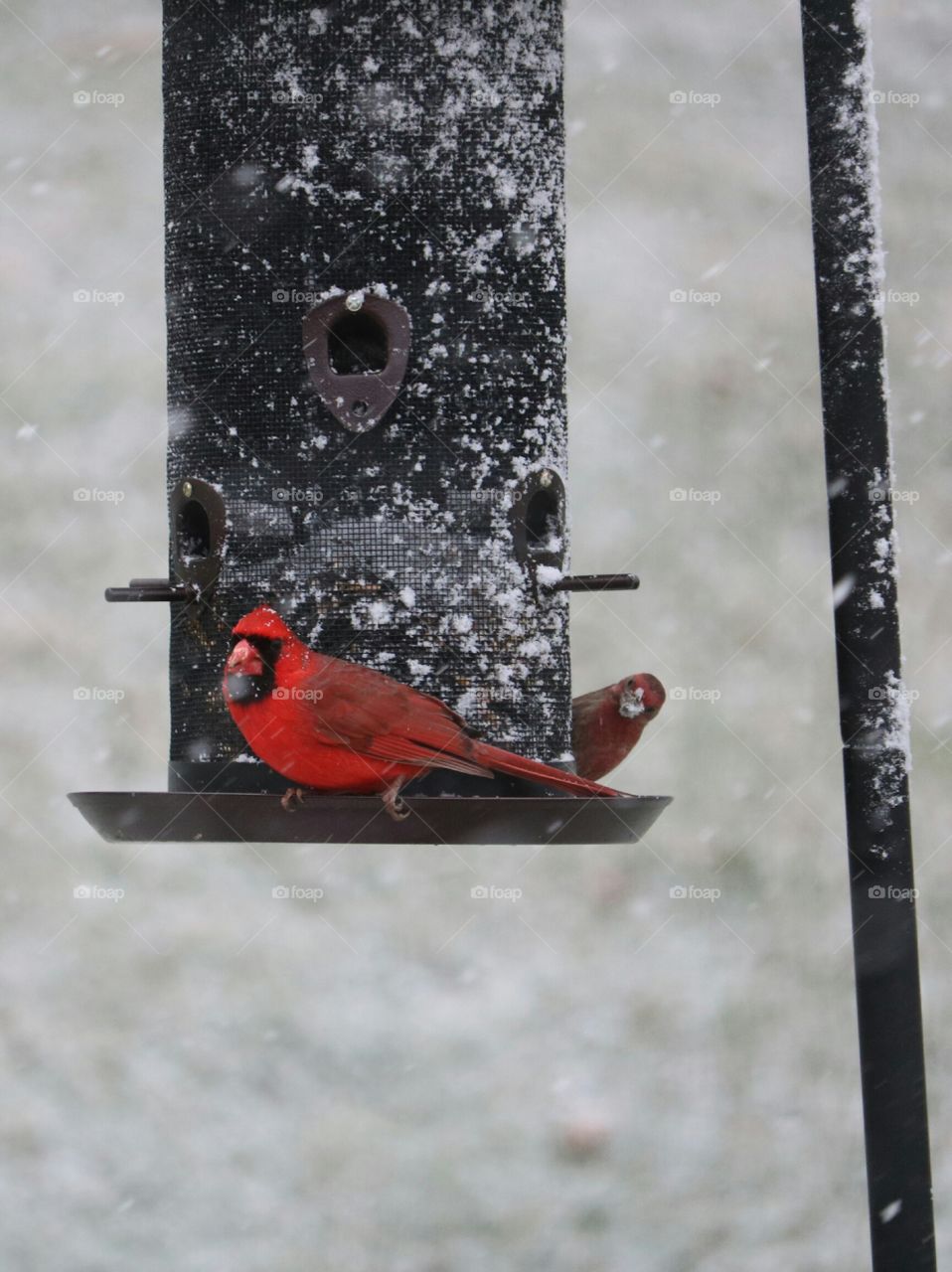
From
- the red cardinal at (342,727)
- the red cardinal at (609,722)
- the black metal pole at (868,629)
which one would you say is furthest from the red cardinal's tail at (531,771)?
the red cardinal at (609,722)

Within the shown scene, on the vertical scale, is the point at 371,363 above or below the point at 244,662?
above

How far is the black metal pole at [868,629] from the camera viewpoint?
3457 mm

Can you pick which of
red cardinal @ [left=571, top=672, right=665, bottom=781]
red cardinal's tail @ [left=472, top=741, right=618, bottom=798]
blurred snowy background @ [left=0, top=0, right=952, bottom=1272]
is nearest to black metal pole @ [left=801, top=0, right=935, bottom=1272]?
red cardinal's tail @ [left=472, top=741, right=618, bottom=798]

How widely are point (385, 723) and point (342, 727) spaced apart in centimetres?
10

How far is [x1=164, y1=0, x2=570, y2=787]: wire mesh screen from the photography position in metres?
4.57

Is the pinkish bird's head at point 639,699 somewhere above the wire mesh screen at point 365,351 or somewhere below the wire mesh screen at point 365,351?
below

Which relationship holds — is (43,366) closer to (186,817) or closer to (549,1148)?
(549,1148)

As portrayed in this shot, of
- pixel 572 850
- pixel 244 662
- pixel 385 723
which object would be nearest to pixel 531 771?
pixel 385 723

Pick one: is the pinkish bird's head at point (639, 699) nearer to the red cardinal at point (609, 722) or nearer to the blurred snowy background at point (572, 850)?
the red cardinal at point (609, 722)

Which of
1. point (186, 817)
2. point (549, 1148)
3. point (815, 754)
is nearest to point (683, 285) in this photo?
point (815, 754)

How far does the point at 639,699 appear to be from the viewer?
5.15 metres

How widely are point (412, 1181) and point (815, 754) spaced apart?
2.61 metres

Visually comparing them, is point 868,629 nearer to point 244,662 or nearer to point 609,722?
point 244,662

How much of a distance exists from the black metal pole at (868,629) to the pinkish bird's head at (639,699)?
57.7 inches
